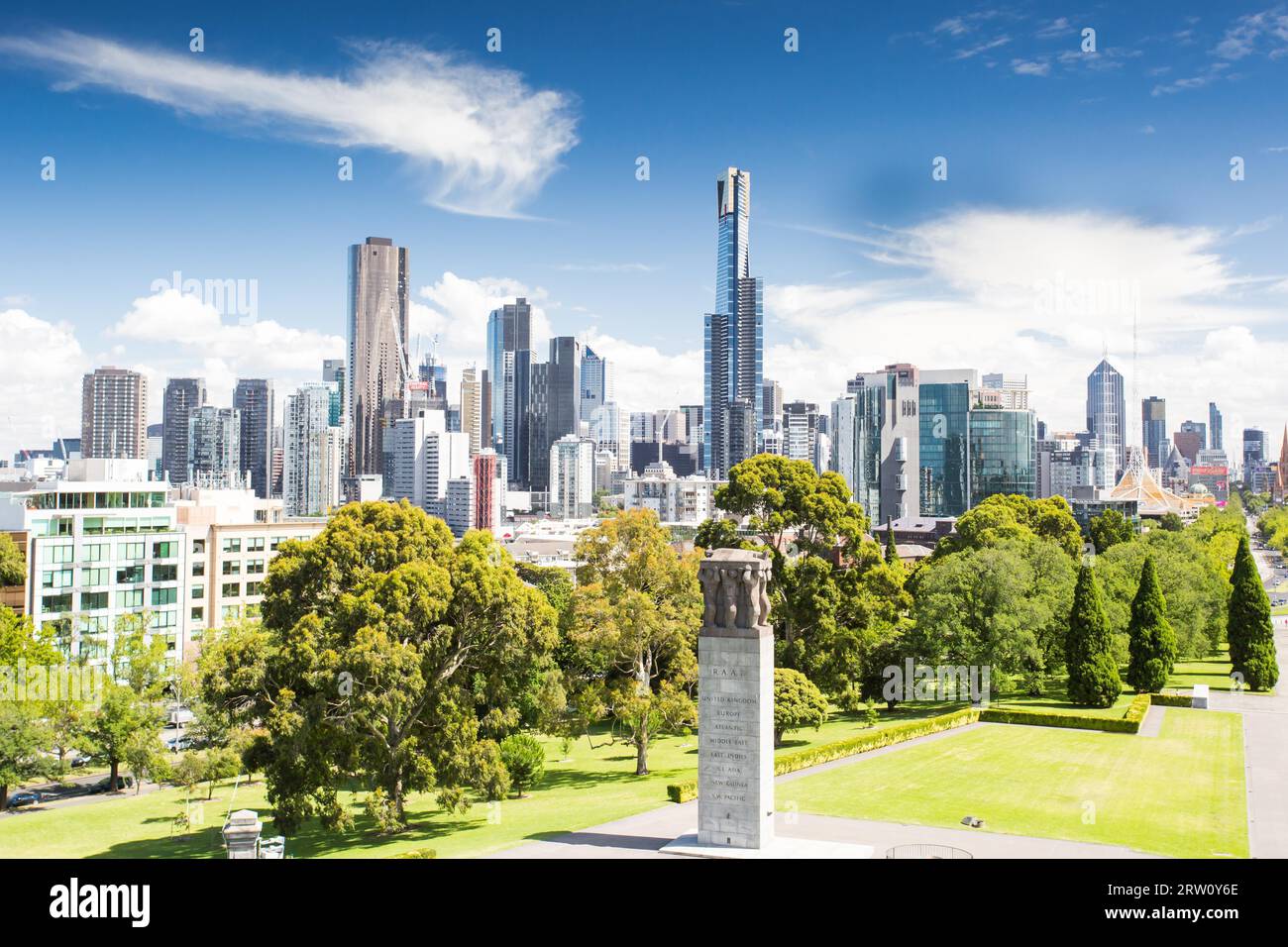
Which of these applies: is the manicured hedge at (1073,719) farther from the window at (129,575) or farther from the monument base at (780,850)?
the window at (129,575)

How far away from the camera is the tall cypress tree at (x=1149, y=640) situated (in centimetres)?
4950

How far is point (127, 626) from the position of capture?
169 feet

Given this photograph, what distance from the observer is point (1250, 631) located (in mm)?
51812

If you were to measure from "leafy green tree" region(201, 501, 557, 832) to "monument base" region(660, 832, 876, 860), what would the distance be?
7.65 m

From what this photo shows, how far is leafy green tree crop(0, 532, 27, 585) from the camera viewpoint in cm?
5706

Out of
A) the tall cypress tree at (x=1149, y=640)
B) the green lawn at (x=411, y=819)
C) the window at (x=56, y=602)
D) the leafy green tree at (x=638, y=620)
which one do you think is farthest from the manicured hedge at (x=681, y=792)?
the window at (x=56, y=602)

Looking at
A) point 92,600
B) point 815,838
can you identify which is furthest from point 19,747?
point 815,838

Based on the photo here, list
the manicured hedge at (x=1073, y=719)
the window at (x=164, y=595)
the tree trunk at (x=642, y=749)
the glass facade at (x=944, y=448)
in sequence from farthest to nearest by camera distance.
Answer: the glass facade at (x=944, y=448), the window at (x=164, y=595), the manicured hedge at (x=1073, y=719), the tree trunk at (x=642, y=749)

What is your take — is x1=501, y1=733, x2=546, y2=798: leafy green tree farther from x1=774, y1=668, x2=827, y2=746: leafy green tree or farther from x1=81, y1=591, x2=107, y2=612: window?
x1=81, y1=591, x2=107, y2=612: window

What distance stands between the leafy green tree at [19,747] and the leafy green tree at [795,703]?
27.3 m

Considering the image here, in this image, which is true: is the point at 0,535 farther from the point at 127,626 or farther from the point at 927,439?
the point at 927,439

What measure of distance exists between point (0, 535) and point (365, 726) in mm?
39965
